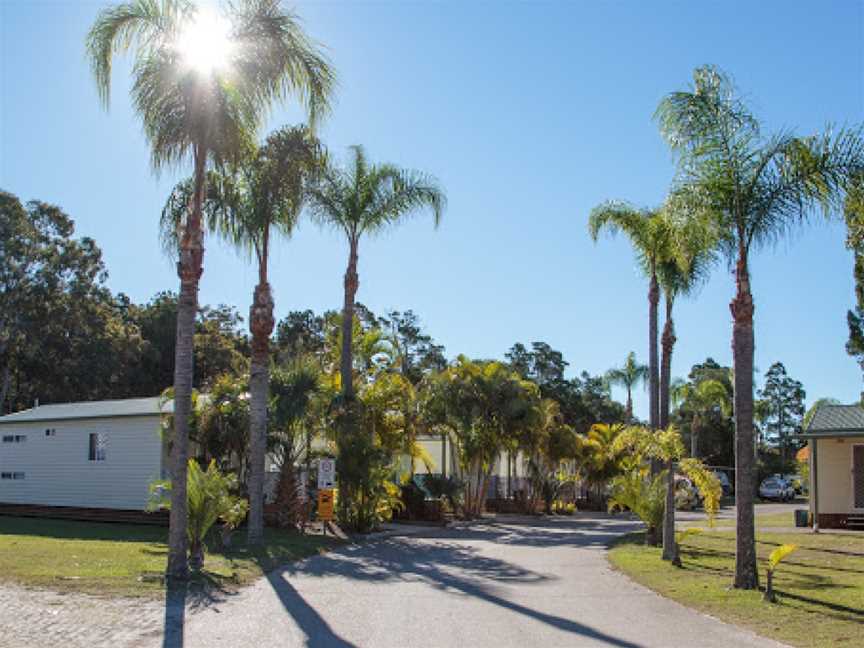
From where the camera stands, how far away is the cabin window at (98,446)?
2562 centimetres

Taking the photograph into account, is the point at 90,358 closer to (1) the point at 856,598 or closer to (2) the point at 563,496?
(2) the point at 563,496

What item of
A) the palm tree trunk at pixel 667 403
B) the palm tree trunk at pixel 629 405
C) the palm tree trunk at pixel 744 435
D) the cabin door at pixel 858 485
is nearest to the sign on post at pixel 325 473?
the palm tree trunk at pixel 667 403

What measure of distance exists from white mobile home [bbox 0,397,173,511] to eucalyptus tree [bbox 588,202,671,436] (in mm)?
13392

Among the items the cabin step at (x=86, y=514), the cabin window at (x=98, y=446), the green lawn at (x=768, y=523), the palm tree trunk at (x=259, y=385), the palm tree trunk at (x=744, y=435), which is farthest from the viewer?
the green lawn at (x=768, y=523)

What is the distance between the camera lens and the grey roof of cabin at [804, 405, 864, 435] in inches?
953

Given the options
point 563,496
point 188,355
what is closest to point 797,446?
point 563,496

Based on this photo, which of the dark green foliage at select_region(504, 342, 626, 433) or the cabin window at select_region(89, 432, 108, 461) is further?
the dark green foliage at select_region(504, 342, 626, 433)

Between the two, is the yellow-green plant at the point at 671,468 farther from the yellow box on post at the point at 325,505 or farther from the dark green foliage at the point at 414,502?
the dark green foliage at the point at 414,502

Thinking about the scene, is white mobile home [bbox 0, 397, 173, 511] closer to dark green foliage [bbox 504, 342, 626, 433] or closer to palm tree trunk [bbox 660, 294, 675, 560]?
palm tree trunk [bbox 660, 294, 675, 560]

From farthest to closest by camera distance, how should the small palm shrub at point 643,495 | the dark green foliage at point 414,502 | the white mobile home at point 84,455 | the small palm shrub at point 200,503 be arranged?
the dark green foliage at point 414,502 → the white mobile home at point 84,455 → the small palm shrub at point 643,495 → the small palm shrub at point 200,503

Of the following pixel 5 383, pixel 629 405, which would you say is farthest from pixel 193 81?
pixel 629 405

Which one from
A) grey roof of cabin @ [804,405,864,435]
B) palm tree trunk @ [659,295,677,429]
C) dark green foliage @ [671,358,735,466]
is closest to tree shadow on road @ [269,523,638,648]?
palm tree trunk @ [659,295,677,429]

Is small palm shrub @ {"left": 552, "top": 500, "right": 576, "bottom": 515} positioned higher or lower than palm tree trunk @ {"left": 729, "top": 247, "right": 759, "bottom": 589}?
lower

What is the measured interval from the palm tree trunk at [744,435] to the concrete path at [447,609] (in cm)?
147
